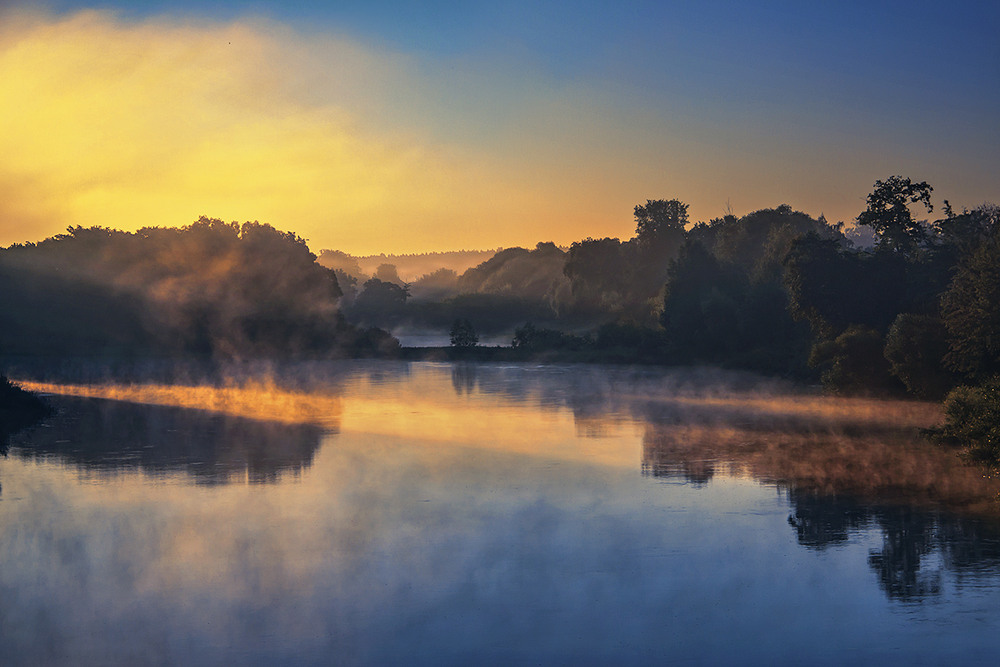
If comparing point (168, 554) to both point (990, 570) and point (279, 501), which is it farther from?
point (990, 570)

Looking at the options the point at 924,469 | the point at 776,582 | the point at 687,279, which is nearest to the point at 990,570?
the point at 776,582

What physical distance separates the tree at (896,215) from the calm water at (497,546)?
30.6 metres

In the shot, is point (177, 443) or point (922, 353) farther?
point (922, 353)

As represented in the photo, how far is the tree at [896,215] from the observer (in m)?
67.4

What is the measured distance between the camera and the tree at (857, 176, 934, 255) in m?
67.4

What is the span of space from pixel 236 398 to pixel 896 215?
154 ft

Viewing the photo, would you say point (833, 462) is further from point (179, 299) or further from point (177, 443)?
point (179, 299)

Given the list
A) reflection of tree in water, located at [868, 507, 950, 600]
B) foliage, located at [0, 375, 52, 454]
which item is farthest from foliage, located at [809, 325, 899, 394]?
foliage, located at [0, 375, 52, 454]

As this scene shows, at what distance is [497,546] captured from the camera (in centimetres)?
1970

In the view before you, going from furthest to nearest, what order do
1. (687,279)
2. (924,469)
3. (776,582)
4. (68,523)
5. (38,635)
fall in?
(687,279), (924,469), (68,523), (776,582), (38,635)

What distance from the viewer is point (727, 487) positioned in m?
26.4

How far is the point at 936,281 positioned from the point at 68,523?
5303 cm

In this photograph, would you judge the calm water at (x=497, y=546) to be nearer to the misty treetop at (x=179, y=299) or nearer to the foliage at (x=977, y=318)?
the foliage at (x=977, y=318)

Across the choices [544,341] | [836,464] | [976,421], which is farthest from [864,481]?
[544,341]
